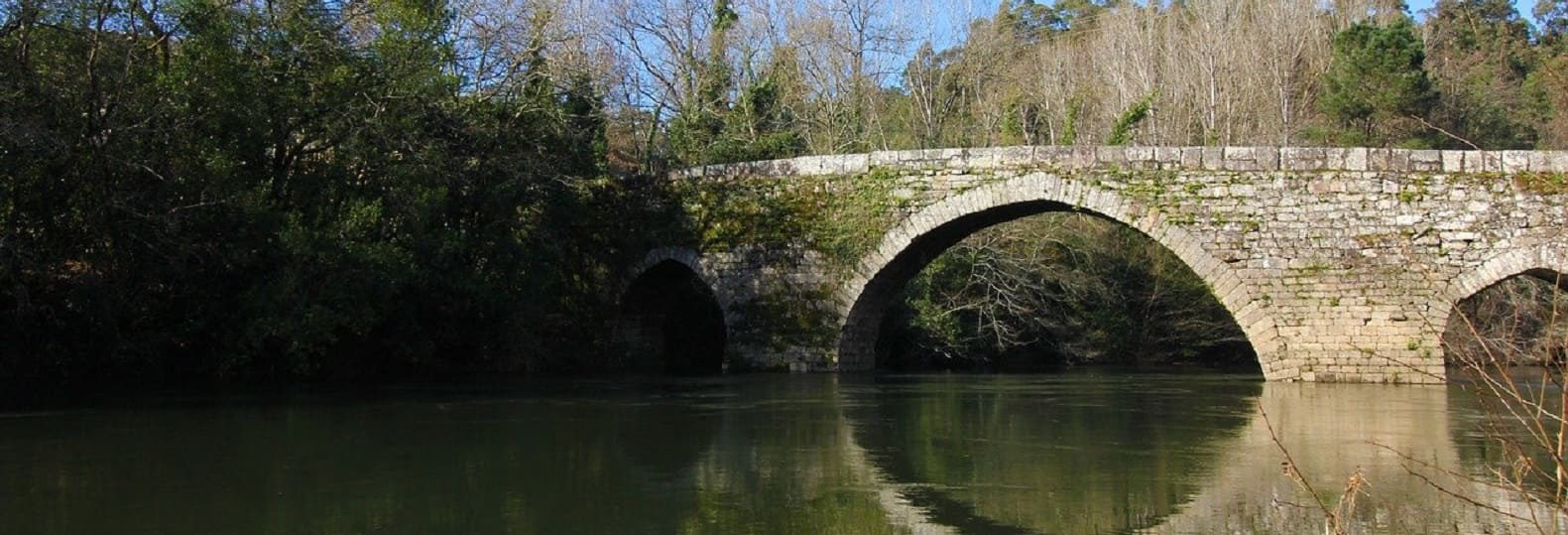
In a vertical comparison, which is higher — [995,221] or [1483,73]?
[1483,73]

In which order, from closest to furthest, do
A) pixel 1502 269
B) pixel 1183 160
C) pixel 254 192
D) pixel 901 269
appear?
pixel 254 192, pixel 1502 269, pixel 1183 160, pixel 901 269

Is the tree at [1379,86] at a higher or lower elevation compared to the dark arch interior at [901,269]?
higher

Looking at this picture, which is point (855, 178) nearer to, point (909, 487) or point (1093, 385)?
point (1093, 385)

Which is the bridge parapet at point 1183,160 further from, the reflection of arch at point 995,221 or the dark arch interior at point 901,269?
the dark arch interior at point 901,269

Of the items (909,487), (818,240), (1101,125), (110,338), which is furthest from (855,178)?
(1101,125)

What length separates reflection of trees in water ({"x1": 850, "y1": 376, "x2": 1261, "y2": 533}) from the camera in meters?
5.92

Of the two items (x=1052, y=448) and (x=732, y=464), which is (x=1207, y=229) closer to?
(x=1052, y=448)

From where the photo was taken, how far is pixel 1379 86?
2364 cm

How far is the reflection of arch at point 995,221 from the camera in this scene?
559 inches

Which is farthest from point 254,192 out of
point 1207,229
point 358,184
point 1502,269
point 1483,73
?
point 1483,73

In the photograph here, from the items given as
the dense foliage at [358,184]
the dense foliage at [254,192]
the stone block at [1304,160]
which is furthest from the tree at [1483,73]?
the dense foliage at [254,192]

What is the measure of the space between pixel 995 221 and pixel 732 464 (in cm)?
929

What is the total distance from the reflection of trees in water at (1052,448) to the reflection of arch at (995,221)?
0.77 metres

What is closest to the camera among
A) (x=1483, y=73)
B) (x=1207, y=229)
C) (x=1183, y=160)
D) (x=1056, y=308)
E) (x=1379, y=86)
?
(x=1207, y=229)
